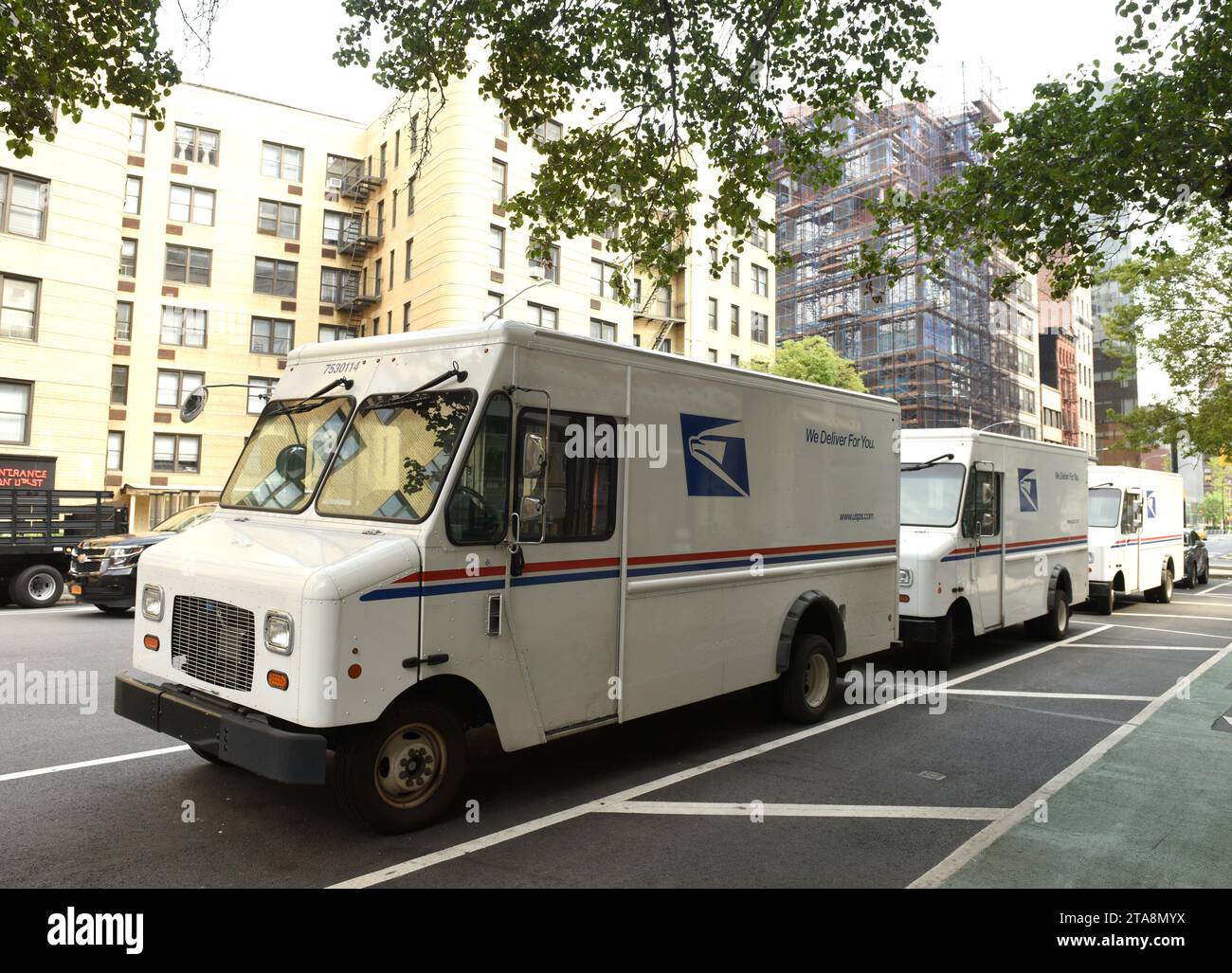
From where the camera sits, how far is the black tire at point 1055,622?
13.5 metres

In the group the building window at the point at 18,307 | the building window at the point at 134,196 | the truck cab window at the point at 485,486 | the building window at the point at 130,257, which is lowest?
the truck cab window at the point at 485,486

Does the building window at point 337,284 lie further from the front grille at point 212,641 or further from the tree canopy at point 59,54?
the front grille at point 212,641

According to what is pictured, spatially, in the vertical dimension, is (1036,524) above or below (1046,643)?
above

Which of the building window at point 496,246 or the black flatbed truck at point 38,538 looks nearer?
the black flatbed truck at point 38,538

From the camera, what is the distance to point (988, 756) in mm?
7090

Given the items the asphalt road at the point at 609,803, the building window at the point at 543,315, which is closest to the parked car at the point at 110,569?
the asphalt road at the point at 609,803

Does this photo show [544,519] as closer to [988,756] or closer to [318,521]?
[318,521]

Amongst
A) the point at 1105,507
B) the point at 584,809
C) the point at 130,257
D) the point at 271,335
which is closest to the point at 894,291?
the point at 271,335

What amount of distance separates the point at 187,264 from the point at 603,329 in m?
17.2

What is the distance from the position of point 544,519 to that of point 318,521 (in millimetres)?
1420

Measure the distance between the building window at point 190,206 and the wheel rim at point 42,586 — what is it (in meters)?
24.1

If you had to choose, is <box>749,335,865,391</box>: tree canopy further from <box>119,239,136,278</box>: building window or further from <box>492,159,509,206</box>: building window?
<box>119,239,136,278</box>: building window
